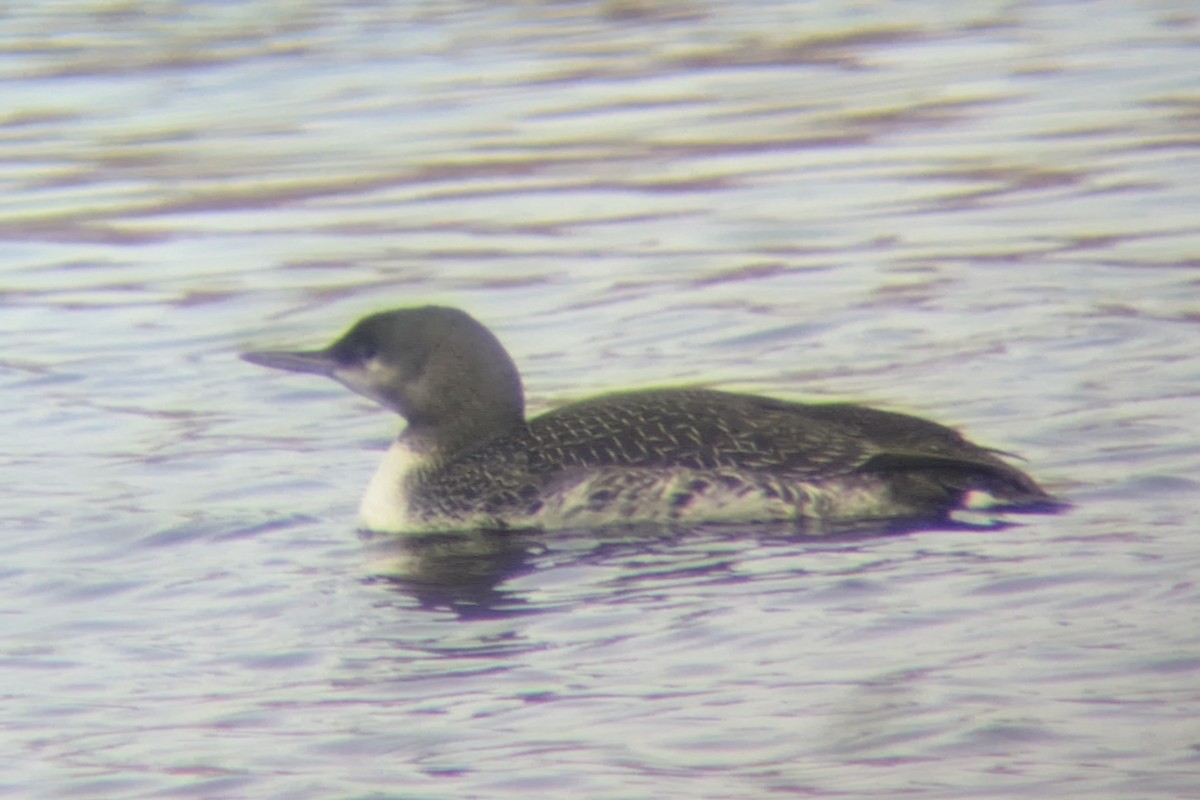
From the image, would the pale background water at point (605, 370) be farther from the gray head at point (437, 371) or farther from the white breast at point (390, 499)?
the gray head at point (437, 371)

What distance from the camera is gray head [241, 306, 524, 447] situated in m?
7.77

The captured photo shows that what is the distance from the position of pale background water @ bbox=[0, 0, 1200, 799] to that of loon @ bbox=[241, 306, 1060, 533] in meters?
0.18

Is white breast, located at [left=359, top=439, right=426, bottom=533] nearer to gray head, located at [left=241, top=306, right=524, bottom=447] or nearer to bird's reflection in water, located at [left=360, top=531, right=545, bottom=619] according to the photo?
bird's reflection in water, located at [left=360, top=531, right=545, bottom=619]

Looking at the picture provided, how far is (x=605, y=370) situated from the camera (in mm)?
9656

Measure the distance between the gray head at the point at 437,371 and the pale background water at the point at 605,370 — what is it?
0.40 meters

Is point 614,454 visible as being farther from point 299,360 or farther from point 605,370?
point 605,370

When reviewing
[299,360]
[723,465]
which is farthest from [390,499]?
[723,465]

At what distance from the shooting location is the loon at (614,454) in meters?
7.21

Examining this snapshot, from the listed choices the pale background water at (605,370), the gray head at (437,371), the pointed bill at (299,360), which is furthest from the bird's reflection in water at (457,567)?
the pointed bill at (299,360)

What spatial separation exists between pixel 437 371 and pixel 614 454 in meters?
0.70

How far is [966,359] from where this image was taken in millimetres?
9359

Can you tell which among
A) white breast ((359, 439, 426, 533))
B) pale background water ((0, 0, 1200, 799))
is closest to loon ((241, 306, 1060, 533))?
white breast ((359, 439, 426, 533))

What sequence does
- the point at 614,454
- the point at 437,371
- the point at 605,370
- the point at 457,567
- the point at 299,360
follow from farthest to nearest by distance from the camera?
the point at 605,370
the point at 299,360
the point at 437,371
the point at 614,454
the point at 457,567

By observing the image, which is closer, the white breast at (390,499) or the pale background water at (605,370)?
the pale background water at (605,370)
